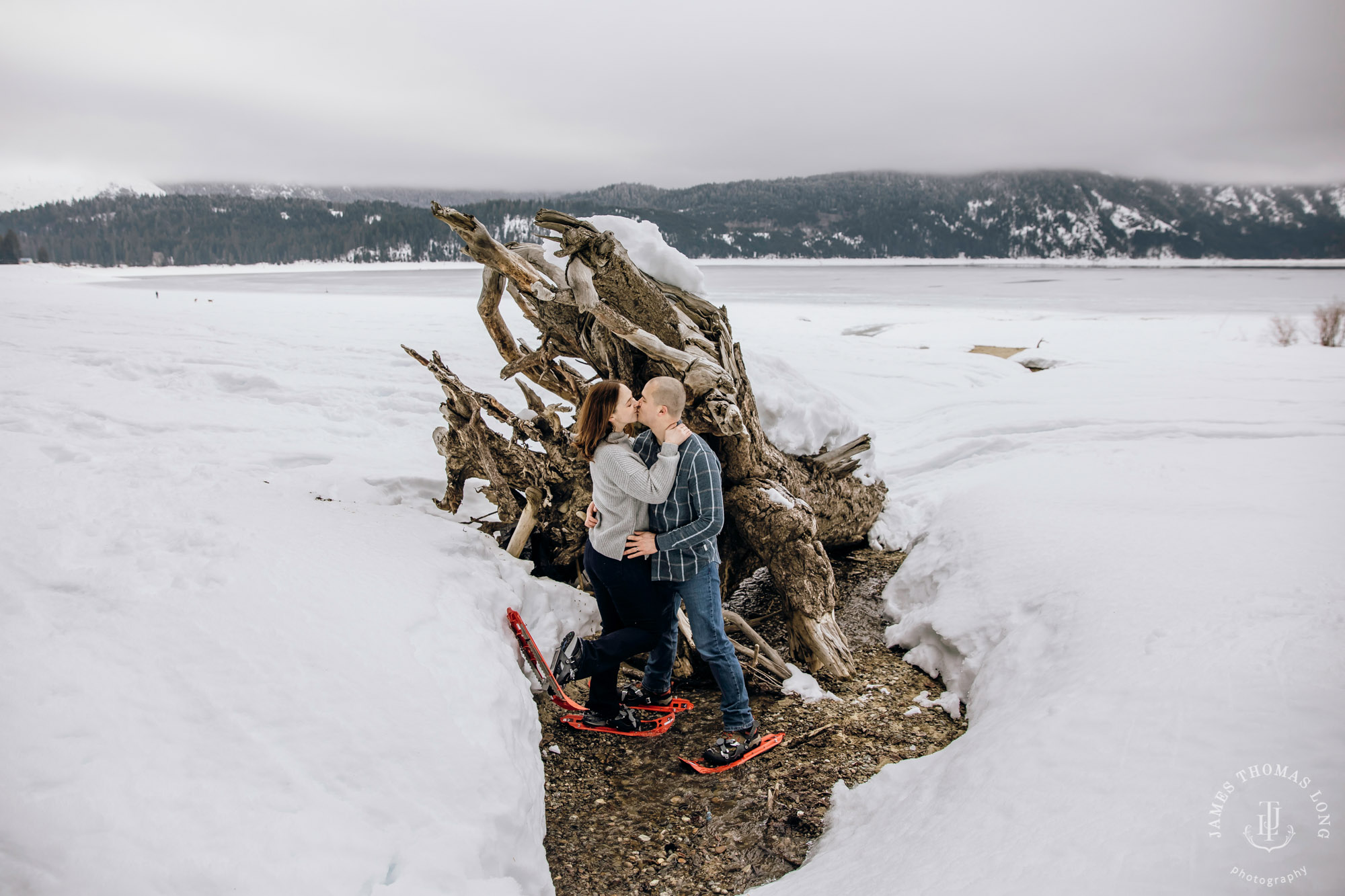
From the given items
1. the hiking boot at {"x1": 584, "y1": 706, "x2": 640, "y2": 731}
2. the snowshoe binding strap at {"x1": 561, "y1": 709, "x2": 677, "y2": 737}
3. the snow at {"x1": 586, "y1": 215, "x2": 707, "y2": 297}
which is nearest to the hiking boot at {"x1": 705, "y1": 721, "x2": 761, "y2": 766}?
the snowshoe binding strap at {"x1": 561, "y1": 709, "x2": 677, "y2": 737}

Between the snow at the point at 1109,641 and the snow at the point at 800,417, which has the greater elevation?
the snow at the point at 800,417

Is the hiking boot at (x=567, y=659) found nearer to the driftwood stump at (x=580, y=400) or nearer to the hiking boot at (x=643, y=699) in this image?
the hiking boot at (x=643, y=699)

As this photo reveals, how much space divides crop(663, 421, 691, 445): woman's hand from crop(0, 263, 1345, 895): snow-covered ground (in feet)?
4.86

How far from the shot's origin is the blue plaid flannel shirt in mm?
3414

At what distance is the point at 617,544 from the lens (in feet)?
11.7

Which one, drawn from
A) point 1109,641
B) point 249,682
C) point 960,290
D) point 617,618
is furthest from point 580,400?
point 960,290

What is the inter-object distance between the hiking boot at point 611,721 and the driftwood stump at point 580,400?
42.1 inches

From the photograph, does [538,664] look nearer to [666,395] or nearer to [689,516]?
[689,516]

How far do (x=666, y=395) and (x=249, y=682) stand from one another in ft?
6.92

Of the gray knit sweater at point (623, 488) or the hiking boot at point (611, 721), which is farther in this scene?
the hiking boot at point (611, 721)

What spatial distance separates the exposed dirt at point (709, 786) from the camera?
3055 millimetres

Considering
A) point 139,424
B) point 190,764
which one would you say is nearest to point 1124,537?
point 190,764
